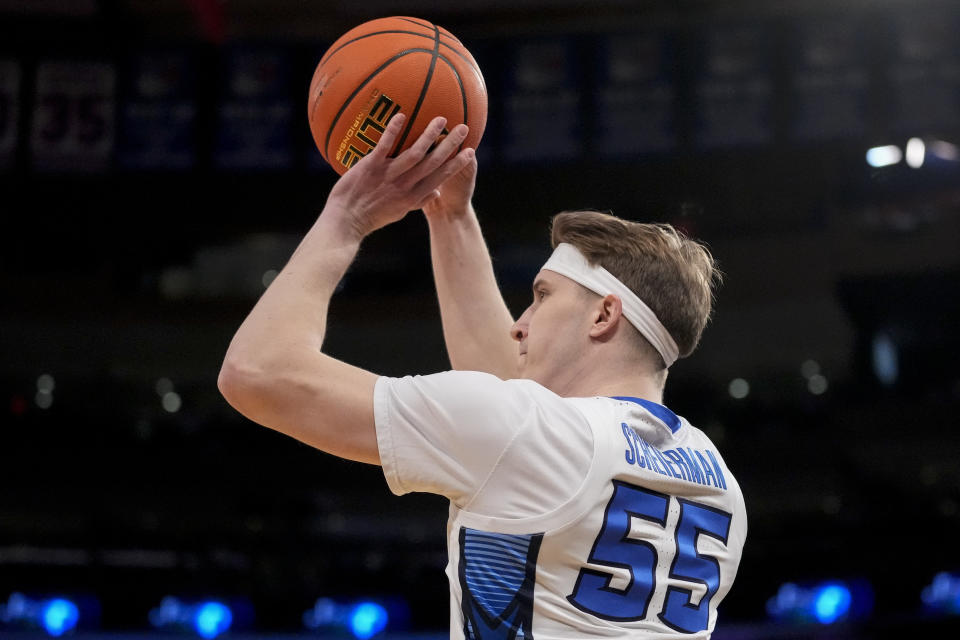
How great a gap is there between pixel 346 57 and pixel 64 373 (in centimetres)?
680

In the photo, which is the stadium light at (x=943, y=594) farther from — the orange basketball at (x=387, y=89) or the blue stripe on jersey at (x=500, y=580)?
the blue stripe on jersey at (x=500, y=580)

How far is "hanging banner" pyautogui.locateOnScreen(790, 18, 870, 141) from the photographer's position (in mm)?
6656

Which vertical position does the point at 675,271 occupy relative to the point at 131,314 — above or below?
below

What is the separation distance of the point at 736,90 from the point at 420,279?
2.74 metres

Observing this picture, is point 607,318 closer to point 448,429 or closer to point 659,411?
point 659,411

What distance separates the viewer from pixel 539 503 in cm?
160

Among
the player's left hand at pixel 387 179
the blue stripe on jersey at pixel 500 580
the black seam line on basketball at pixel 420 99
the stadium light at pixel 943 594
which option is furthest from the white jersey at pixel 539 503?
the stadium light at pixel 943 594

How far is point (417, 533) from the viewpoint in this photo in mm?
7543

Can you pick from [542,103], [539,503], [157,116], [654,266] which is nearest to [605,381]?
[654,266]

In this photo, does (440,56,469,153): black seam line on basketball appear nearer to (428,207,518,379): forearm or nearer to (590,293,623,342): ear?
(428,207,518,379): forearm

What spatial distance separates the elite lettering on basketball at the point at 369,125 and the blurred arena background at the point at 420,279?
4753mm

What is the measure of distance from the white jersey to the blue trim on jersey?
0.07 metres

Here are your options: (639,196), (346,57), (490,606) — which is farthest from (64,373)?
(490,606)

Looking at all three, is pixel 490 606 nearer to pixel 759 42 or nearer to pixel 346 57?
pixel 346 57
